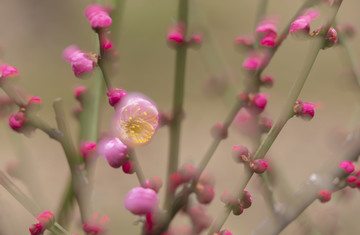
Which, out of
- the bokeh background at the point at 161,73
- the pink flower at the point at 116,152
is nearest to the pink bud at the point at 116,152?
the pink flower at the point at 116,152

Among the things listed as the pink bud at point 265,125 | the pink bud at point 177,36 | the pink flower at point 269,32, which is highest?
the pink flower at point 269,32

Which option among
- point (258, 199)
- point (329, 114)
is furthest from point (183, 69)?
point (329, 114)

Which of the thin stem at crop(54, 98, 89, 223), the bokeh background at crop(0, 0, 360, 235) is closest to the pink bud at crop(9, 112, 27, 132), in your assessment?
the thin stem at crop(54, 98, 89, 223)

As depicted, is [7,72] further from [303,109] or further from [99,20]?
[303,109]

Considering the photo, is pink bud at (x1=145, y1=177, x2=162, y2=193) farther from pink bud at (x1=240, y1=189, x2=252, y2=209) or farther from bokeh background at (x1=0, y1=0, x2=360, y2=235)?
bokeh background at (x1=0, y1=0, x2=360, y2=235)

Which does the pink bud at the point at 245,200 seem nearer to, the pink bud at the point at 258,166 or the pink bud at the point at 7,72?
the pink bud at the point at 258,166
